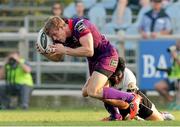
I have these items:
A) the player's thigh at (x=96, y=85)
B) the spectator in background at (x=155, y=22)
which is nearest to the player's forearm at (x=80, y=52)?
the player's thigh at (x=96, y=85)

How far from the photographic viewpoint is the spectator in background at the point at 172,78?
20.3 m

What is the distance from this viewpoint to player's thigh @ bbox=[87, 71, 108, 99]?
1334cm

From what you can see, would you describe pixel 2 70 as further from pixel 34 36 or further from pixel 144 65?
pixel 144 65

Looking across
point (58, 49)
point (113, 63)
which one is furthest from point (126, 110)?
point (58, 49)

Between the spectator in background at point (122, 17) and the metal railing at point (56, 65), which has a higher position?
the spectator in background at point (122, 17)

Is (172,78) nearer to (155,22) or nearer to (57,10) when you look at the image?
(155,22)

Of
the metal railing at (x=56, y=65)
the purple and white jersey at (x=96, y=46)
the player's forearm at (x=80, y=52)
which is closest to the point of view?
the player's forearm at (x=80, y=52)

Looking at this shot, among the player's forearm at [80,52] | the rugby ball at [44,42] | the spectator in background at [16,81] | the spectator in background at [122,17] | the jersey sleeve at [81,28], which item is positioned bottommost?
the spectator in background at [16,81]

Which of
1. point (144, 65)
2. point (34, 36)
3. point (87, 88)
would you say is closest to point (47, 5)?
point (34, 36)

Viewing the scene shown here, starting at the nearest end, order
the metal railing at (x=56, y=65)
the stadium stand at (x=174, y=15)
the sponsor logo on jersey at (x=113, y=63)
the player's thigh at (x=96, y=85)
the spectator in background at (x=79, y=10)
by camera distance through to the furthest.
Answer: the player's thigh at (x=96, y=85) → the sponsor logo on jersey at (x=113, y=63) → the metal railing at (x=56, y=65) → the stadium stand at (x=174, y=15) → the spectator in background at (x=79, y=10)

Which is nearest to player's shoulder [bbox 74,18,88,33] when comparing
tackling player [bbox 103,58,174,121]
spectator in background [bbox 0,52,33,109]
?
tackling player [bbox 103,58,174,121]

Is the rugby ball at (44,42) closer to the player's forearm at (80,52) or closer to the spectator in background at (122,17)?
the player's forearm at (80,52)

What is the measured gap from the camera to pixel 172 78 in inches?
806

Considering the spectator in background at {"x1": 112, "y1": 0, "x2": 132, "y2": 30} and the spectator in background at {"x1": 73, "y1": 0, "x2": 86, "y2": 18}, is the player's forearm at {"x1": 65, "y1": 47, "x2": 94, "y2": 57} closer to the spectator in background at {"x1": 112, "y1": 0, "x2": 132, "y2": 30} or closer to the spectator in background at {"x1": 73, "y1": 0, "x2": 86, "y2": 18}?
the spectator in background at {"x1": 73, "y1": 0, "x2": 86, "y2": 18}
